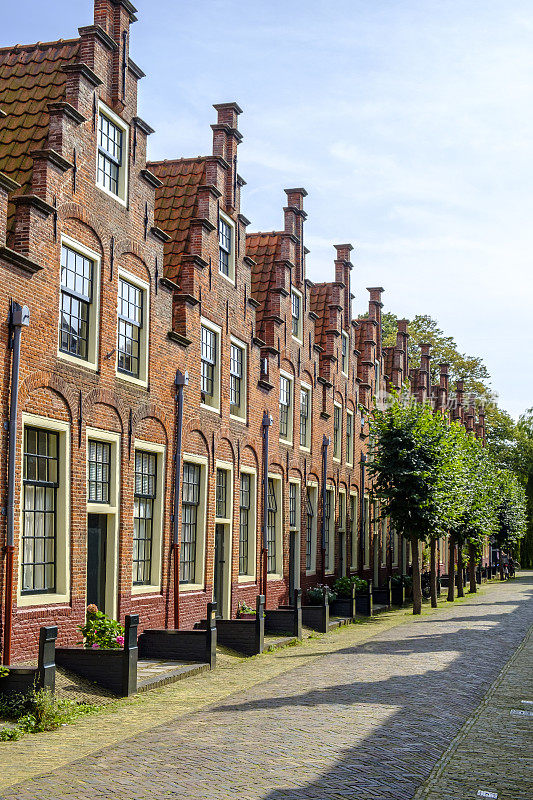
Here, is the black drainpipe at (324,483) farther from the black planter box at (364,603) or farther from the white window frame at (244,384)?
the white window frame at (244,384)

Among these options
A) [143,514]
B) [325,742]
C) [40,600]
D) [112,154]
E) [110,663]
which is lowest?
[325,742]

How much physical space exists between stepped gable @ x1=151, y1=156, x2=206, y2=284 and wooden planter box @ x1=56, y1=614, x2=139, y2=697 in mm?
8904

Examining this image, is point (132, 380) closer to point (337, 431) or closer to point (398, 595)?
point (337, 431)

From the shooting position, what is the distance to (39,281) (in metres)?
13.6

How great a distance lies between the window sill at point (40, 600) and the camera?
13.0 meters

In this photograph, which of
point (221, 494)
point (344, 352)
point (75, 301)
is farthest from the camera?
point (344, 352)

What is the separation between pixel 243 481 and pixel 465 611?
450 inches

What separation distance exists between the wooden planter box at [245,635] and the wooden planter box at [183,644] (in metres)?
2.33

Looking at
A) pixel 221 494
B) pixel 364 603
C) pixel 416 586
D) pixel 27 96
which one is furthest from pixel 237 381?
pixel 416 586

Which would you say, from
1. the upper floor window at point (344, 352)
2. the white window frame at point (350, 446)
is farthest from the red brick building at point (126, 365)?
the white window frame at point (350, 446)

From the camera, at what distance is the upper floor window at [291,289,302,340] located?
90.0ft

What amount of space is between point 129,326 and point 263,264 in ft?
34.6

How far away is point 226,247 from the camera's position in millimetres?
21766

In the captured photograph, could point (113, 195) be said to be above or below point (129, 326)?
above
